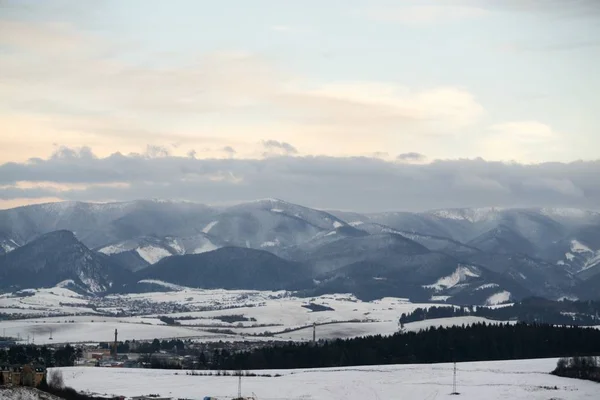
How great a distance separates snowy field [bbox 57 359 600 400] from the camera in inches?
4545

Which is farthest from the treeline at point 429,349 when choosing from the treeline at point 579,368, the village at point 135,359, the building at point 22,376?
the building at point 22,376

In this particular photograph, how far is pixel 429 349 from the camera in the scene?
536 ft

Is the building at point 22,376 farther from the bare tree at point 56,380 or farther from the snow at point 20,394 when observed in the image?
the snow at point 20,394

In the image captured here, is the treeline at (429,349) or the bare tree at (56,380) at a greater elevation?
the treeline at (429,349)

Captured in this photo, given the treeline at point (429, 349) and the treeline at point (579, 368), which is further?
the treeline at point (429, 349)

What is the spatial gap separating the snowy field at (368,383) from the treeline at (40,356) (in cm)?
667

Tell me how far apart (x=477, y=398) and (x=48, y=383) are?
40604 mm

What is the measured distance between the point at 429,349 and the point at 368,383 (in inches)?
1571

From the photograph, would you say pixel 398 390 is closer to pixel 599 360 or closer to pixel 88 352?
pixel 599 360

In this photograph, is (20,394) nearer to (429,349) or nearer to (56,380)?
(56,380)

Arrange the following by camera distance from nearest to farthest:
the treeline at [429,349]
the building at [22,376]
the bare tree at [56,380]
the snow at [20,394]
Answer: the snow at [20,394], the building at [22,376], the bare tree at [56,380], the treeline at [429,349]

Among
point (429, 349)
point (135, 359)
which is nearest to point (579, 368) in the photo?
point (429, 349)

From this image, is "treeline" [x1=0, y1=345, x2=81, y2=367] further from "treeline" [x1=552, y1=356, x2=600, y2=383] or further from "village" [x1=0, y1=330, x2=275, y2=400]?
"treeline" [x1=552, y1=356, x2=600, y2=383]

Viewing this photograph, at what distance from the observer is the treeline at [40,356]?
145125 millimetres
